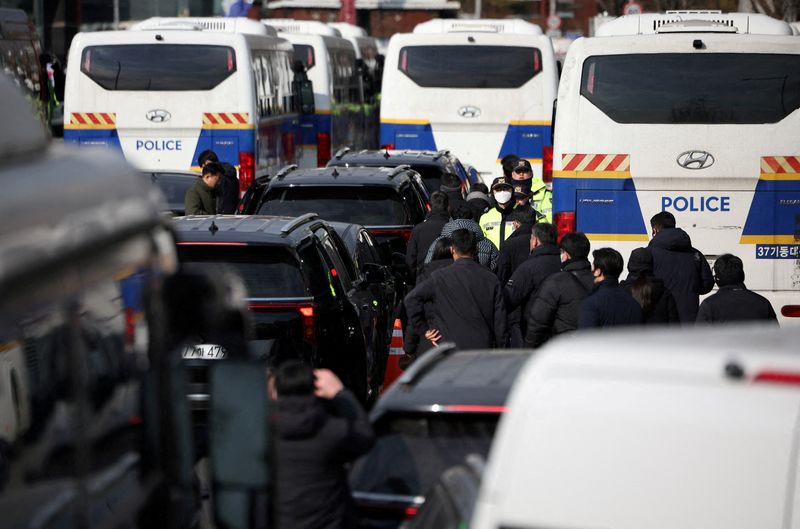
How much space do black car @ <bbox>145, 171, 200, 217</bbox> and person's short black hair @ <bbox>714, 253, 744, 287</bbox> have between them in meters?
9.11

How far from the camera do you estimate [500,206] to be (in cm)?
1395

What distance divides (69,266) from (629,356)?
127cm

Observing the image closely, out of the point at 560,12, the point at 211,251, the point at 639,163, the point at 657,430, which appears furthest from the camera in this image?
the point at 560,12

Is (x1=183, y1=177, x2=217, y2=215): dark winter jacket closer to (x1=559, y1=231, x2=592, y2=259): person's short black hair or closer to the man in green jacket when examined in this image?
the man in green jacket

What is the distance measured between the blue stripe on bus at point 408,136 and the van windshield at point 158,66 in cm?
332

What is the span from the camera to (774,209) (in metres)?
13.4

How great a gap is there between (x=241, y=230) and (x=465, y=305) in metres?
1.49

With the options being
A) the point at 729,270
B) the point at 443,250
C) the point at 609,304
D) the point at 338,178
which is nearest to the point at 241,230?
the point at 443,250

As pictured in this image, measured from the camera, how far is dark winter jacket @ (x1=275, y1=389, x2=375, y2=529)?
6023 mm

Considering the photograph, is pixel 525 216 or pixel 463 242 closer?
pixel 463 242

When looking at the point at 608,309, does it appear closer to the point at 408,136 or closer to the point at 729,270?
the point at 729,270

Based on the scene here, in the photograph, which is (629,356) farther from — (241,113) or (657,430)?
(241,113)

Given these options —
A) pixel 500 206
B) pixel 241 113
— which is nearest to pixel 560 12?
pixel 241 113

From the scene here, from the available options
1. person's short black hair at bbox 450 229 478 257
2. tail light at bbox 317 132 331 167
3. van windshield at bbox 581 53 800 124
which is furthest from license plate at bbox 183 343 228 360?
tail light at bbox 317 132 331 167
